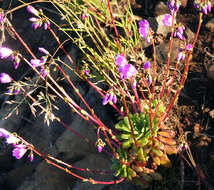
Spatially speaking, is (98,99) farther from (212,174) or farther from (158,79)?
(212,174)

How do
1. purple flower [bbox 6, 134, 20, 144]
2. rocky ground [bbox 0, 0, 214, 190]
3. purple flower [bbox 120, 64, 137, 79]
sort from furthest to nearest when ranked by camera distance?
rocky ground [bbox 0, 0, 214, 190]
purple flower [bbox 6, 134, 20, 144]
purple flower [bbox 120, 64, 137, 79]

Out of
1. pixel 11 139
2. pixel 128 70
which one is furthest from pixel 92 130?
pixel 128 70

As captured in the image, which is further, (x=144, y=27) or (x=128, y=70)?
(x=144, y=27)

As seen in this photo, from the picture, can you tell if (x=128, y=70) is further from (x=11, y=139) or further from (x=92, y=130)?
(x=92, y=130)

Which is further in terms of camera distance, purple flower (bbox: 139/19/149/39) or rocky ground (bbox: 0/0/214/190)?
rocky ground (bbox: 0/0/214/190)

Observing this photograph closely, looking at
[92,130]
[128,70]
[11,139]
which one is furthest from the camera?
[92,130]

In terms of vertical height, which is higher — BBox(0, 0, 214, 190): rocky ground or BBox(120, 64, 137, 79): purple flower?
BBox(120, 64, 137, 79): purple flower

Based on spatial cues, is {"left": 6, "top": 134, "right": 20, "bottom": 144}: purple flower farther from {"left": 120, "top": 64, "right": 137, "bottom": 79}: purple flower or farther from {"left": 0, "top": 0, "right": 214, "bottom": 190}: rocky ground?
{"left": 0, "top": 0, "right": 214, "bottom": 190}: rocky ground

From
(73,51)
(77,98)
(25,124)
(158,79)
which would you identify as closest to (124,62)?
(158,79)

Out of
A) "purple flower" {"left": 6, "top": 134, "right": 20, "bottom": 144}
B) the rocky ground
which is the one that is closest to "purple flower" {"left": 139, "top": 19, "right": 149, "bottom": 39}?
the rocky ground
